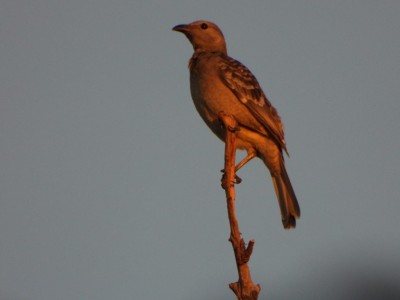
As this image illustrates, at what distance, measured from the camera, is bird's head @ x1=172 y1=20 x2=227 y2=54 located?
39.8ft

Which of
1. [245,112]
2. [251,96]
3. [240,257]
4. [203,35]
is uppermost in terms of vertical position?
[203,35]

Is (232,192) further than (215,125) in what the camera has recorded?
No

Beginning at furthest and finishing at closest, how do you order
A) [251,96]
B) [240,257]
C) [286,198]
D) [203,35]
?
1. [203,35]
2. [251,96]
3. [286,198]
4. [240,257]

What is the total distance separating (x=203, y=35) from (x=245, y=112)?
2.01m

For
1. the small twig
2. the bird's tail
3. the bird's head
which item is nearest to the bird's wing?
the bird's tail

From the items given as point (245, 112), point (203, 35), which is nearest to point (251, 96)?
point (245, 112)

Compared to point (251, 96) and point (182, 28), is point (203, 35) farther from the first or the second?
point (251, 96)

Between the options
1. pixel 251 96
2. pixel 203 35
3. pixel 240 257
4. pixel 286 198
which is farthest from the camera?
pixel 203 35

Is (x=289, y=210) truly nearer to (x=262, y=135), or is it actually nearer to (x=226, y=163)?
(x=262, y=135)

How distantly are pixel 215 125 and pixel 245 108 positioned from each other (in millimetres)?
454

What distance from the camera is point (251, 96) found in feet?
35.4

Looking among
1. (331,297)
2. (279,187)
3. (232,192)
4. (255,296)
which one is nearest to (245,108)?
(279,187)

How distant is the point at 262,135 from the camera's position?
1075cm

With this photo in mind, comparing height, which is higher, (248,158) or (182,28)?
(182,28)
